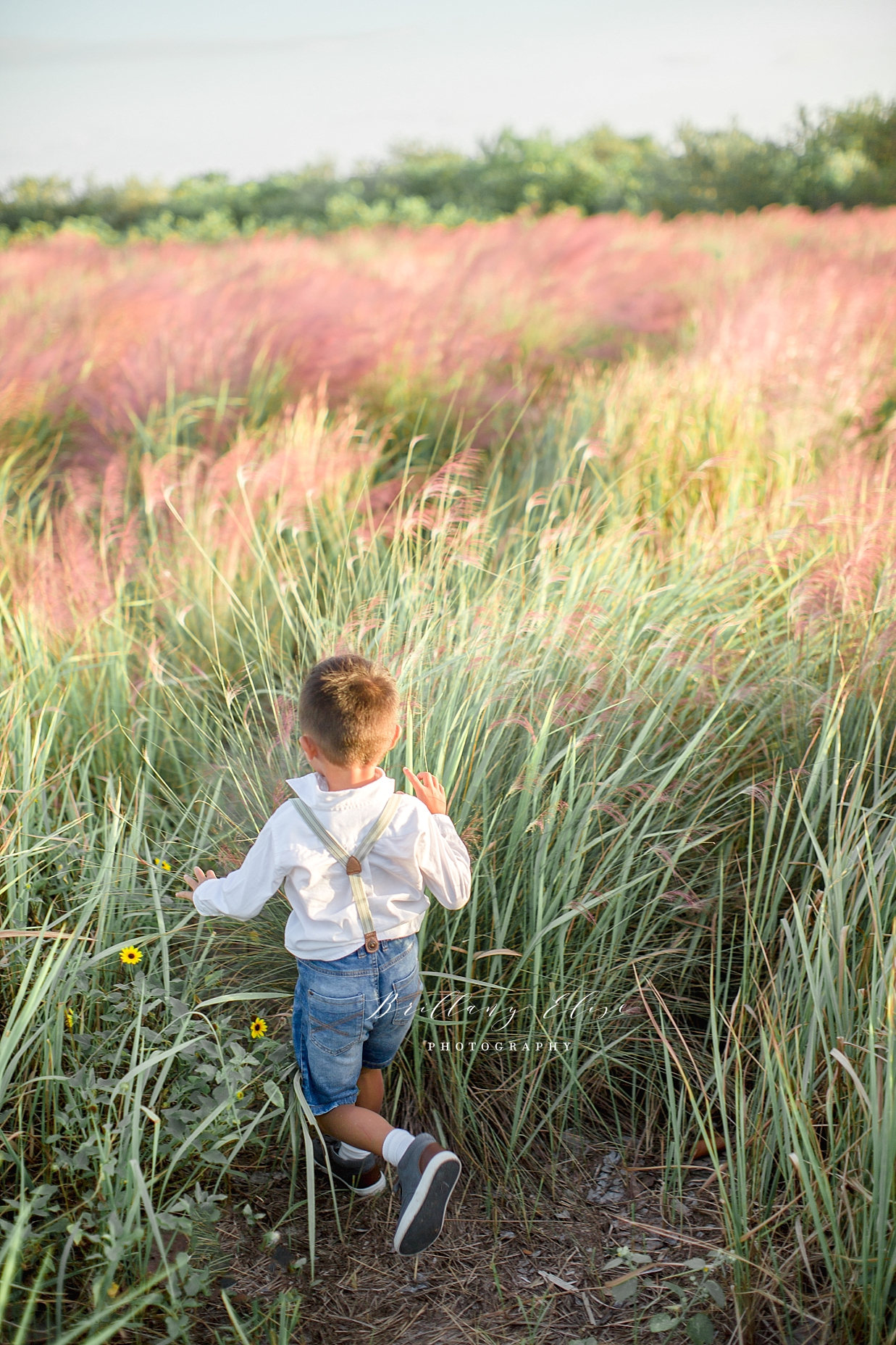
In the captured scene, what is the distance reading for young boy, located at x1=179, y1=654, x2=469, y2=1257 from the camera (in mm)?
1644

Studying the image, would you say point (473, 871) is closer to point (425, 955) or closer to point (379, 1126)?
point (425, 955)

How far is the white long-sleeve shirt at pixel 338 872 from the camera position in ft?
5.43

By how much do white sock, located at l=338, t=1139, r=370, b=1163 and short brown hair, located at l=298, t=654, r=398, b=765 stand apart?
2.46 ft

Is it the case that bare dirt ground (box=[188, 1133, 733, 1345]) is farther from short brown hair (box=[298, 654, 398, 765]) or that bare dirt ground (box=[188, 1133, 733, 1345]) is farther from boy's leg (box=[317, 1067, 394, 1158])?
short brown hair (box=[298, 654, 398, 765])

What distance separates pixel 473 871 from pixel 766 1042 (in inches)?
25.5

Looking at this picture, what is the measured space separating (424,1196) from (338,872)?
54cm

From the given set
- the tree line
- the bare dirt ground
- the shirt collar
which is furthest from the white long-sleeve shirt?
the tree line

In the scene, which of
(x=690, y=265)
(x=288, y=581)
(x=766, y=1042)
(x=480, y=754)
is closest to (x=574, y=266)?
(x=690, y=265)

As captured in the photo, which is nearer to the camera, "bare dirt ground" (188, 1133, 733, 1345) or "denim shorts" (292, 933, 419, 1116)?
"bare dirt ground" (188, 1133, 733, 1345)

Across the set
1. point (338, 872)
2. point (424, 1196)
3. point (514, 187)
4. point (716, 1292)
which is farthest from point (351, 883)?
point (514, 187)

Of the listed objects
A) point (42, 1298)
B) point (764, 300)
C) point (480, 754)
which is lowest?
point (42, 1298)

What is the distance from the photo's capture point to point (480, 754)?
2.16 m

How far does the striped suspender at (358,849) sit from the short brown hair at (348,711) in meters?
0.09

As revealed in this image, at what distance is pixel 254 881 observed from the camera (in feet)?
5.47
